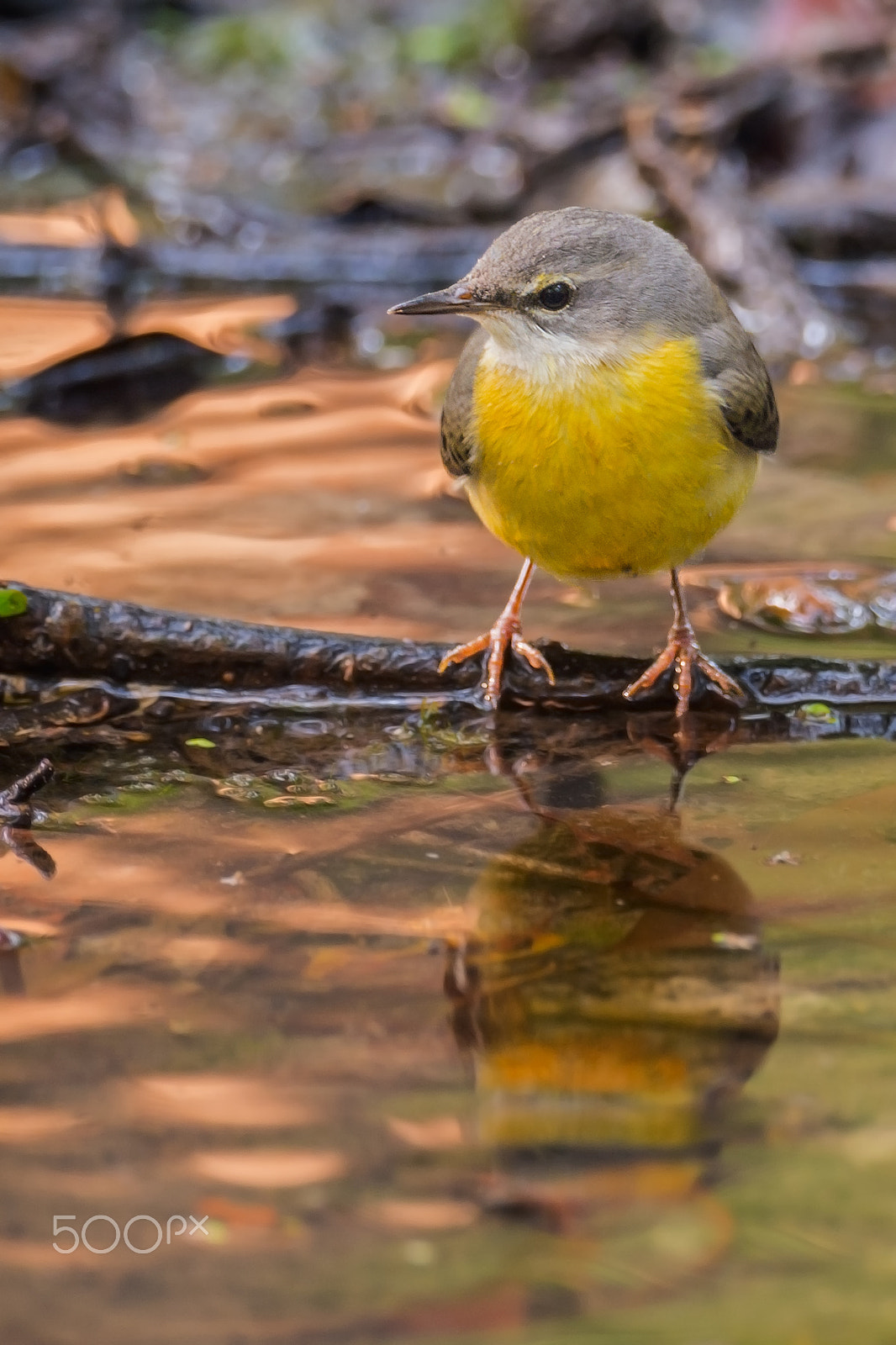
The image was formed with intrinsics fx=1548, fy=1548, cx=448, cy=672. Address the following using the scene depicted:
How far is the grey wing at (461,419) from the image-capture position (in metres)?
5.14

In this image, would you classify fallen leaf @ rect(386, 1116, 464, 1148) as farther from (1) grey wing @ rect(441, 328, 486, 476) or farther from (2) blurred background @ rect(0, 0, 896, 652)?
(2) blurred background @ rect(0, 0, 896, 652)

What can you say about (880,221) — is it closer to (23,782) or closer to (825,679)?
(825,679)

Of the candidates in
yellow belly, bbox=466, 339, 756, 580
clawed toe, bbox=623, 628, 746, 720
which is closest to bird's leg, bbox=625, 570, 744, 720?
clawed toe, bbox=623, 628, 746, 720

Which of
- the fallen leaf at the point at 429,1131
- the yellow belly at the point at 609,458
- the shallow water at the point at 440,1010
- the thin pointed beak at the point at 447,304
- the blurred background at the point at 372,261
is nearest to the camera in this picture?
the shallow water at the point at 440,1010

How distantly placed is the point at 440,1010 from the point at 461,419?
2.22 meters

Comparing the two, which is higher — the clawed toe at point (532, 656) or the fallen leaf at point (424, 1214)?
the clawed toe at point (532, 656)

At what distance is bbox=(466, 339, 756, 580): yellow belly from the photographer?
4.72 meters

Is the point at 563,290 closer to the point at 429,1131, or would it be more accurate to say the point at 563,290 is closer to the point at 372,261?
the point at 429,1131

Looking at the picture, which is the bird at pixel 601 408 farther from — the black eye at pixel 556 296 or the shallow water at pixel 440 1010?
the shallow water at pixel 440 1010

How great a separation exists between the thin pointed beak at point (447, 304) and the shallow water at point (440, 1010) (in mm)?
1357

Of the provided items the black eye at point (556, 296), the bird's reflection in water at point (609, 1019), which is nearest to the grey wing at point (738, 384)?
the black eye at point (556, 296)

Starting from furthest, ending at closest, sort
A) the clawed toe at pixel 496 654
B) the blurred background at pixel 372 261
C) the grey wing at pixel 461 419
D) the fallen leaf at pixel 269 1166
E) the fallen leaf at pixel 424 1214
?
1. the blurred background at pixel 372 261
2. the clawed toe at pixel 496 654
3. the grey wing at pixel 461 419
4. the fallen leaf at pixel 269 1166
5. the fallen leaf at pixel 424 1214

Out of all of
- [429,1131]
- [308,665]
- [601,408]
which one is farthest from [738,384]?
[429,1131]

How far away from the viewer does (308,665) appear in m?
5.18
